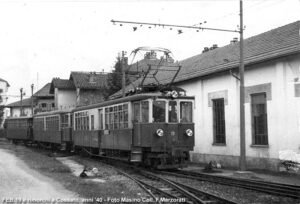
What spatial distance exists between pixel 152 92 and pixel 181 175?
327cm

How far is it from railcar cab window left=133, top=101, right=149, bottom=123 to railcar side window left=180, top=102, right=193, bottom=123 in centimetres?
140

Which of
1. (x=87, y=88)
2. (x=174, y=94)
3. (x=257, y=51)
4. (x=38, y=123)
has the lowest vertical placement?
(x=38, y=123)

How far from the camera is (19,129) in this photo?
131 ft

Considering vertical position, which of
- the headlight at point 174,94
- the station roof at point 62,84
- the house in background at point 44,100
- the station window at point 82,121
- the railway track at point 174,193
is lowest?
the railway track at point 174,193

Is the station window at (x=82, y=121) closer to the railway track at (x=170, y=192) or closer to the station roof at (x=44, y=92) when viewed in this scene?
the railway track at (x=170, y=192)

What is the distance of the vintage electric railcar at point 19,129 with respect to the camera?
36.6 m

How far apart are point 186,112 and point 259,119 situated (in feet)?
9.87

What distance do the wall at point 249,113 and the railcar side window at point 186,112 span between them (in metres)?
2.68

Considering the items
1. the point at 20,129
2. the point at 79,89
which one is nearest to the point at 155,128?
the point at 20,129

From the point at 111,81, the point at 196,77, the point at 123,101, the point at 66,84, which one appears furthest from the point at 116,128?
the point at 66,84

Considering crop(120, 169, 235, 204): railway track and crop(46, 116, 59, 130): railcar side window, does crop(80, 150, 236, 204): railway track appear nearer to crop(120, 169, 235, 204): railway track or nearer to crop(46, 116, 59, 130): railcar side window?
crop(120, 169, 235, 204): railway track

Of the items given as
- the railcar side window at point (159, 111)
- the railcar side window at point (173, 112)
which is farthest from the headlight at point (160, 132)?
the railcar side window at point (173, 112)

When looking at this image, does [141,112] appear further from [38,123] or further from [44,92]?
[44,92]

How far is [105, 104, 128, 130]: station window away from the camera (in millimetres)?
16188
